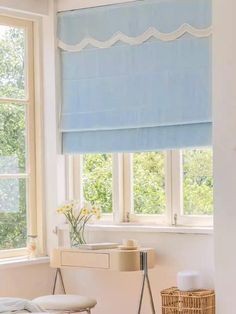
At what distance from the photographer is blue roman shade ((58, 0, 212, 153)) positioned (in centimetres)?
516

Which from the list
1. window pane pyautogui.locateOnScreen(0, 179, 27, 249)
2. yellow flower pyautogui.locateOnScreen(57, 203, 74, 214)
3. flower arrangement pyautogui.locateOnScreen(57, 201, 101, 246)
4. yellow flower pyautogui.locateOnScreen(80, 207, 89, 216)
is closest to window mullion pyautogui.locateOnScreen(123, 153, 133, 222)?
flower arrangement pyautogui.locateOnScreen(57, 201, 101, 246)

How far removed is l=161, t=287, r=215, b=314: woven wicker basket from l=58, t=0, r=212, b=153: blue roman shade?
1.12 meters

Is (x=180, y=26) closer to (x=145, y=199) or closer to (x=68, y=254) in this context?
(x=145, y=199)

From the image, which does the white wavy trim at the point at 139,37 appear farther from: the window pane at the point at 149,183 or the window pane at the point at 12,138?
the window pane at the point at 149,183

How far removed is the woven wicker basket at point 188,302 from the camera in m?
4.79

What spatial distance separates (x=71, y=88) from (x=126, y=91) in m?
0.55

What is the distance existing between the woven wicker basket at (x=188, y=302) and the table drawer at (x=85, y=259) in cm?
52

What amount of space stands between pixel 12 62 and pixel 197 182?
1.84 m

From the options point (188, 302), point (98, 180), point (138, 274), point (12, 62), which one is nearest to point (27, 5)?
point (12, 62)

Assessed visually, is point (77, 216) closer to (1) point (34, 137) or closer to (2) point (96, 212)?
(2) point (96, 212)

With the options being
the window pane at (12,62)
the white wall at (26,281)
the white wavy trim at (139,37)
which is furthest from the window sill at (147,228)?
the white wavy trim at (139,37)

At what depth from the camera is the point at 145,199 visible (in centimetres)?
557

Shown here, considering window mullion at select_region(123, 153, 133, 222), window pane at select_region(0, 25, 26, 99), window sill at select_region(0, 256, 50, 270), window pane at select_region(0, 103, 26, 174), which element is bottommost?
window sill at select_region(0, 256, 50, 270)

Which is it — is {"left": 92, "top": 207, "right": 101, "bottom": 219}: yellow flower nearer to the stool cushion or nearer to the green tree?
the green tree
